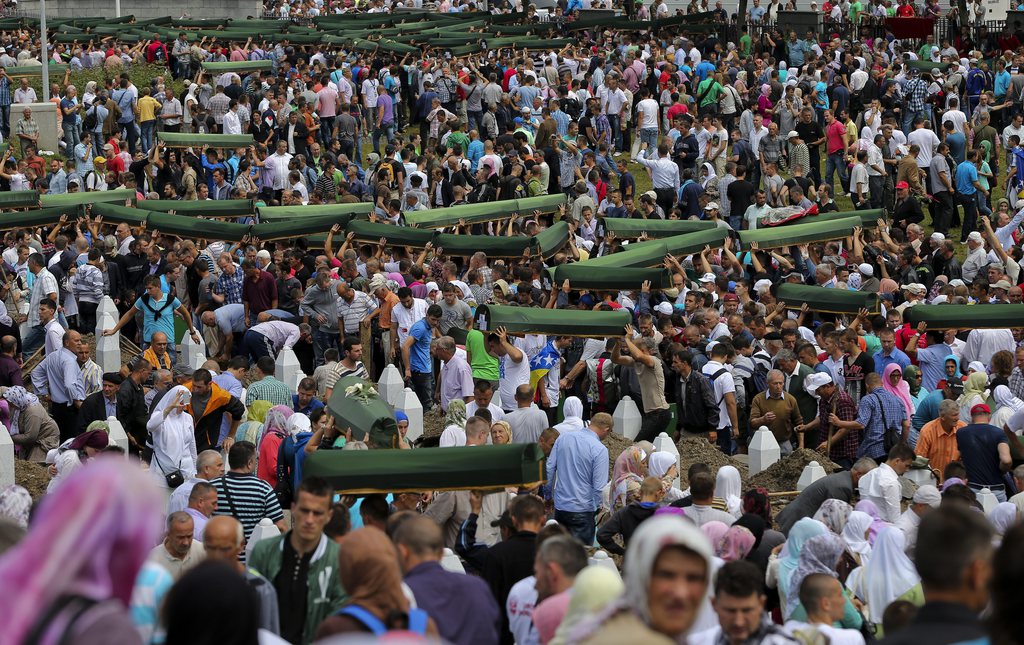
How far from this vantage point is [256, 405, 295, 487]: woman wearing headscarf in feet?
39.5

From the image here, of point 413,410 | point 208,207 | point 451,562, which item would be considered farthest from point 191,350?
point 451,562

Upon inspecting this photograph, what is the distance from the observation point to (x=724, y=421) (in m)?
14.8

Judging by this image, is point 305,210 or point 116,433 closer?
point 116,433

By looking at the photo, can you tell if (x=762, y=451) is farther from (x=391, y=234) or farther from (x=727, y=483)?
(x=391, y=234)

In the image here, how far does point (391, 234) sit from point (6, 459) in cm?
738

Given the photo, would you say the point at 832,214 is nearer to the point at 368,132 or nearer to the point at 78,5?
the point at 368,132

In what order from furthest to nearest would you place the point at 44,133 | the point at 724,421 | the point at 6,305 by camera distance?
the point at 44,133
the point at 6,305
the point at 724,421

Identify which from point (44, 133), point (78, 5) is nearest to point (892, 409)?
point (44, 133)

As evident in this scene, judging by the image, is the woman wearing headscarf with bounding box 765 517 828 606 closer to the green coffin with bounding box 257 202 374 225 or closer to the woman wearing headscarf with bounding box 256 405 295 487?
the woman wearing headscarf with bounding box 256 405 295 487

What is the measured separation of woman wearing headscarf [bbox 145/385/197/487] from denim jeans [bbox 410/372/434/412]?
4.00 metres

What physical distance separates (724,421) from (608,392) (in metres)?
1.24

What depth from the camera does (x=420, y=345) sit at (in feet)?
53.1

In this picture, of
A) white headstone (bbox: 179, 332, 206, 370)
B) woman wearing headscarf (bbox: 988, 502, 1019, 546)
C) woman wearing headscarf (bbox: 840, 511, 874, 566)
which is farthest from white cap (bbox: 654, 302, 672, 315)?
woman wearing headscarf (bbox: 840, 511, 874, 566)

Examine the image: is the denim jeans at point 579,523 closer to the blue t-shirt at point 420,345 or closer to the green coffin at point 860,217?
the blue t-shirt at point 420,345
